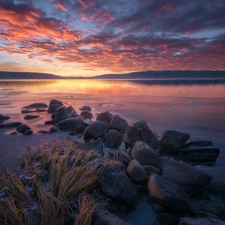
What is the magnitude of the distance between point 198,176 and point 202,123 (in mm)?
7123

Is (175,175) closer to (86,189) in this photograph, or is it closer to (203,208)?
(203,208)

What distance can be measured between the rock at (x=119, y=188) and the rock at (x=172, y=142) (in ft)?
10.8

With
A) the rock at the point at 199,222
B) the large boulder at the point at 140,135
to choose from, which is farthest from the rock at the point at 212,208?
the large boulder at the point at 140,135

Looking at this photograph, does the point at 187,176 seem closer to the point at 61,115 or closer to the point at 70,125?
the point at 70,125

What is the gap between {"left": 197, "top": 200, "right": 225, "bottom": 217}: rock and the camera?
3.57 m

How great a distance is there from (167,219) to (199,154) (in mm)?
3492

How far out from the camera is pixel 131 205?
3693mm

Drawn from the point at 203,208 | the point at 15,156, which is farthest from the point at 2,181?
the point at 203,208

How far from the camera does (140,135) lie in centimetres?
668

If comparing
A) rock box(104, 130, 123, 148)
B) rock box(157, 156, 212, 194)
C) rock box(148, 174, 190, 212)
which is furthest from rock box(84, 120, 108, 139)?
rock box(148, 174, 190, 212)

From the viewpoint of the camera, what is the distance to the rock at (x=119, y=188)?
362cm

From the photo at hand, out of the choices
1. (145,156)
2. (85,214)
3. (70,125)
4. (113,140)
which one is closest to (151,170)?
(145,156)

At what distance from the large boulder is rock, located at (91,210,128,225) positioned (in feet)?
12.6

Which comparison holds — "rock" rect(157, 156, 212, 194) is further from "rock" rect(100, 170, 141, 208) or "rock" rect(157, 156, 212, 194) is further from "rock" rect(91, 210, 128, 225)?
"rock" rect(91, 210, 128, 225)
